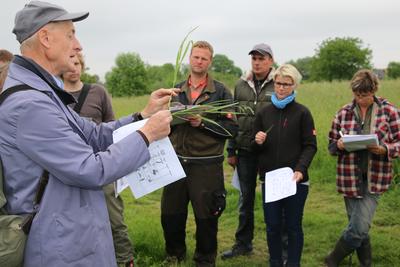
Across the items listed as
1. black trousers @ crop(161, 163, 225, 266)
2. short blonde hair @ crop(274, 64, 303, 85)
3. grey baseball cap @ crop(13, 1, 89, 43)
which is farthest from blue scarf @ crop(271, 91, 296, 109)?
grey baseball cap @ crop(13, 1, 89, 43)

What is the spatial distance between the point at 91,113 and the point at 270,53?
6.99 feet

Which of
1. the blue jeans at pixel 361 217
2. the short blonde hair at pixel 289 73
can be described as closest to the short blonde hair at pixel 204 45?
the short blonde hair at pixel 289 73

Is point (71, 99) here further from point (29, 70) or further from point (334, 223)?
point (334, 223)

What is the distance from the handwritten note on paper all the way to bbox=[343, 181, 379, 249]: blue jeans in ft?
2.53

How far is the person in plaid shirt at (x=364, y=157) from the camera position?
4234 mm

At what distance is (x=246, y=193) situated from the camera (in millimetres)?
5262

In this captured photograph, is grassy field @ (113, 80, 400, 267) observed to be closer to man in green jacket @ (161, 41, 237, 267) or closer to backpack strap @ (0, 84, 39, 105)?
man in green jacket @ (161, 41, 237, 267)

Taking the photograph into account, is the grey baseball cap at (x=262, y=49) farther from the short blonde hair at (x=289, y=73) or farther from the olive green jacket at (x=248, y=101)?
the short blonde hair at (x=289, y=73)

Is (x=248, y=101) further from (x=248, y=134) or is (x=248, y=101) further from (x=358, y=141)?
(x=358, y=141)

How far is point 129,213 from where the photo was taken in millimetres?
6641

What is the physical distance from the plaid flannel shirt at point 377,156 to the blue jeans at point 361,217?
9cm

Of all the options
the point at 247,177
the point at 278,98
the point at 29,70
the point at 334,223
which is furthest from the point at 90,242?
the point at 334,223

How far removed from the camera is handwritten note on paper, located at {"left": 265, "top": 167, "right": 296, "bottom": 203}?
4094 millimetres

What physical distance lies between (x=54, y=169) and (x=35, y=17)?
2.51 ft
